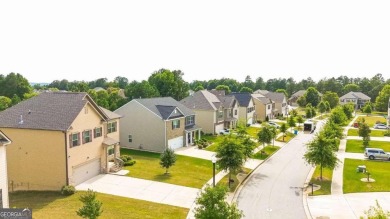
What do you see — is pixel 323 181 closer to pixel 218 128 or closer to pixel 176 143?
pixel 176 143

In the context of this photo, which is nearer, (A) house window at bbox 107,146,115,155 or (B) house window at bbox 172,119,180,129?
(A) house window at bbox 107,146,115,155

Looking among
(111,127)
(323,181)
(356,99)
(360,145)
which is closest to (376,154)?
(360,145)

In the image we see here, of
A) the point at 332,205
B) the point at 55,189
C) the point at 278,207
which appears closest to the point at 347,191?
the point at 332,205

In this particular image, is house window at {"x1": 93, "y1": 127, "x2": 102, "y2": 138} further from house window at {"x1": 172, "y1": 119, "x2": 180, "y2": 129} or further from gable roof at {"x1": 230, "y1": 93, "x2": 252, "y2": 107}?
gable roof at {"x1": 230, "y1": 93, "x2": 252, "y2": 107}

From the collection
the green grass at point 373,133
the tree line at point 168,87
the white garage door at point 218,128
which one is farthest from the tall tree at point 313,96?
the white garage door at point 218,128

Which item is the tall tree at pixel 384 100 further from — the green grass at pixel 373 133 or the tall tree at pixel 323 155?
the tall tree at pixel 323 155

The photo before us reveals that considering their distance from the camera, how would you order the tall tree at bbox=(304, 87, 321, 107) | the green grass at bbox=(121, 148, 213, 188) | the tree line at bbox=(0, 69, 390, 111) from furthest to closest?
the tall tree at bbox=(304, 87, 321, 107), the tree line at bbox=(0, 69, 390, 111), the green grass at bbox=(121, 148, 213, 188)

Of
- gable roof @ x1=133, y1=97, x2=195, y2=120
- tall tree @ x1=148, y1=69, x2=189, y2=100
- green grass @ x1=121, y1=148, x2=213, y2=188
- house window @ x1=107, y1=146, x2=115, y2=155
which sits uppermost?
tall tree @ x1=148, y1=69, x2=189, y2=100

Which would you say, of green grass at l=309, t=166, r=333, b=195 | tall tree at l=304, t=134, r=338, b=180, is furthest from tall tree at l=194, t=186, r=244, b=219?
tall tree at l=304, t=134, r=338, b=180
